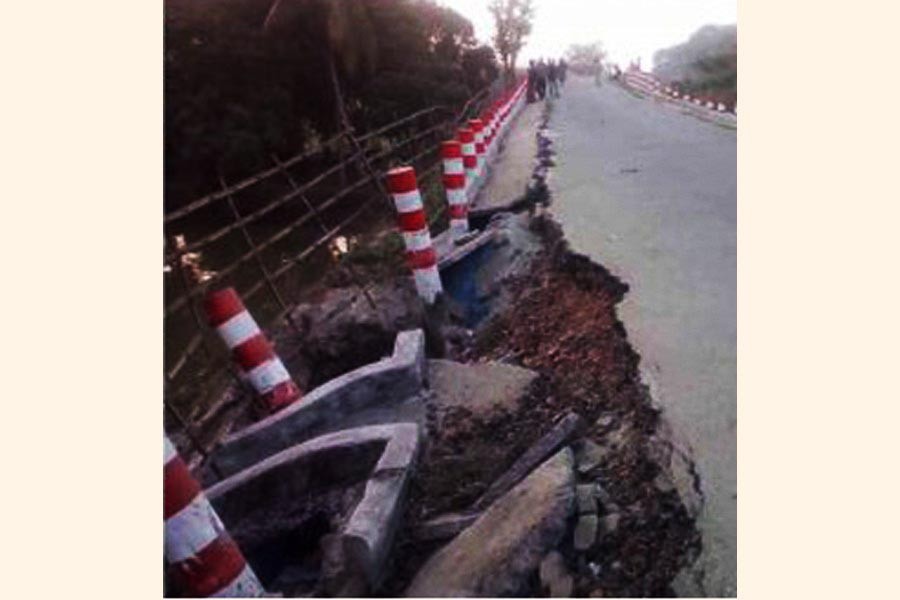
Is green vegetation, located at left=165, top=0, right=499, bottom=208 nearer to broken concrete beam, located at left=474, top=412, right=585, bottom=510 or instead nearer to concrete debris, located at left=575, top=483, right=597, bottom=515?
broken concrete beam, located at left=474, top=412, right=585, bottom=510

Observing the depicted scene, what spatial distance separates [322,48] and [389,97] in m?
4.69

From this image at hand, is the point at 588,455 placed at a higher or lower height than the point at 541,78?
higher

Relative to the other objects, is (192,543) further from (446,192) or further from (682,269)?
(446,192)

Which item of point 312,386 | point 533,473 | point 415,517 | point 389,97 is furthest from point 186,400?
point 389,97

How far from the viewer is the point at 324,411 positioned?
15.2 feet

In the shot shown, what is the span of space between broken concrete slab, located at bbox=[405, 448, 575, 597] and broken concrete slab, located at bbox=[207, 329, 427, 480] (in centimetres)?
133

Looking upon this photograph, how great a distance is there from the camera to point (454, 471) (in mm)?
3904

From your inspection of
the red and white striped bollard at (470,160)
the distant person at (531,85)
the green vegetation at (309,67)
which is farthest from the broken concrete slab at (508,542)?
the distant person at (531,85)

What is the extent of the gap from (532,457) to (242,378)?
1.82 m

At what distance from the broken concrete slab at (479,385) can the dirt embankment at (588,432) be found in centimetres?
8

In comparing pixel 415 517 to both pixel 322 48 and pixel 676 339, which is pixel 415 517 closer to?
pixel 676 339

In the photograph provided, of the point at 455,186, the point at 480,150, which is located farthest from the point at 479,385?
the point at 480,150

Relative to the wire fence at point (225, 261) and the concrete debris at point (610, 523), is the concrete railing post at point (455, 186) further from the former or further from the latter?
the concrete debris at point (610, 523)

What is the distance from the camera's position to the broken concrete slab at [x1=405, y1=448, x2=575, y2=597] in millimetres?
2939
